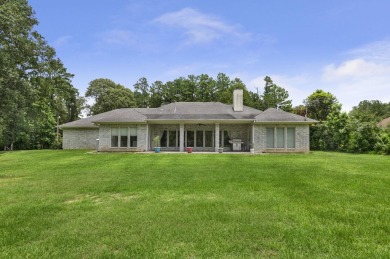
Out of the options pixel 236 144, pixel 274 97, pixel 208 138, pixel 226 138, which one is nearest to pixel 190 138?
pixel 208 138

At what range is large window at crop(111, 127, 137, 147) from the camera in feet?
76.3

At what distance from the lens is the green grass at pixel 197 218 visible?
380 centimetres

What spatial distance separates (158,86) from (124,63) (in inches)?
1043

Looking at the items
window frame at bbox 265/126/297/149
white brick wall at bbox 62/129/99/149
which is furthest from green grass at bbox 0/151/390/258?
white brick wall at bbox 62/129/99/149

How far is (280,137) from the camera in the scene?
884 inches

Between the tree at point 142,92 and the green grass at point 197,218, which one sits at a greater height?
the tree at point 142,92

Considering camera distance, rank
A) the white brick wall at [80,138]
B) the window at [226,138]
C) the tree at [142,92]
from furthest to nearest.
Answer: the tree at [142,92] < the white brick wall at [80,138] < the window at [226,138]

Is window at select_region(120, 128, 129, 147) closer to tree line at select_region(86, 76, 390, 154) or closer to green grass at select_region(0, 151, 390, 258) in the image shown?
green grass at select_region(0, 151, 390, 258)

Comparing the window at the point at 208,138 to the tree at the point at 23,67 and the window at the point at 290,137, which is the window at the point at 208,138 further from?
the tree at the point at 23,67

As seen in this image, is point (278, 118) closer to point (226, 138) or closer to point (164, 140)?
point (226, 138)

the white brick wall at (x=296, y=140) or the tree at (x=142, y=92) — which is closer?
the white brick wall at (x=296, y=140)

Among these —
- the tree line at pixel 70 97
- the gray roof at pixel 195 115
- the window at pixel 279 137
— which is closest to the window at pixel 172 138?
the gray roof at pixel 195 115

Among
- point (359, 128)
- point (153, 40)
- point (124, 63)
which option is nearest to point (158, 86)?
point (124, 63)

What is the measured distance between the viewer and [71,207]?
6.06 m
